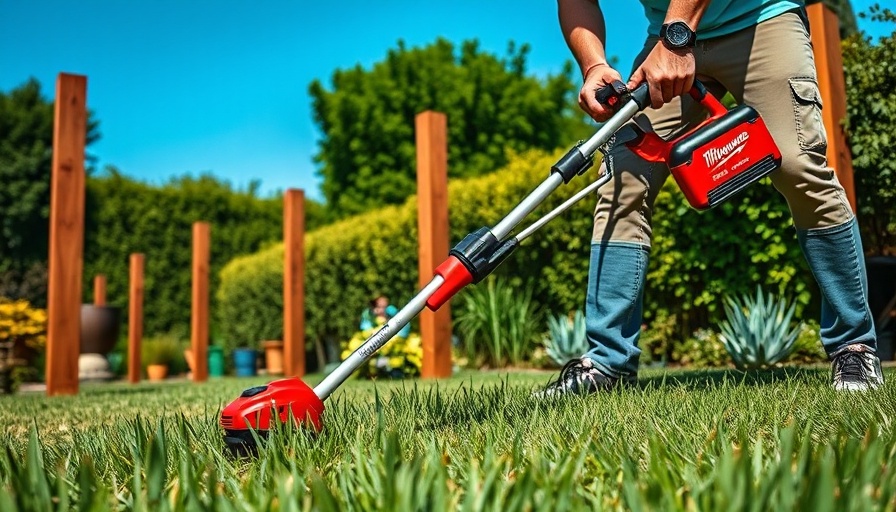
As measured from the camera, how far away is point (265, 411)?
1.63 metres

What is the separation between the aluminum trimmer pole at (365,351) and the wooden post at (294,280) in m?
6.61

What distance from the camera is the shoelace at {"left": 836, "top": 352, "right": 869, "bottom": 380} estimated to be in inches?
89.1

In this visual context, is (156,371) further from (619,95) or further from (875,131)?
(619,95)

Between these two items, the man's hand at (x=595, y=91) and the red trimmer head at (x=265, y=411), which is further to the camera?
the man's hand at (x=595, y=91)

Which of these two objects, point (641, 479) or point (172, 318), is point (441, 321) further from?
point (172, 318)

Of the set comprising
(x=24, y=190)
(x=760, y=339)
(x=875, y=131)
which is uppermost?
(x=24, y=190)

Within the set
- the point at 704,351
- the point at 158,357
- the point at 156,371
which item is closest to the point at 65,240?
the point at 704,351

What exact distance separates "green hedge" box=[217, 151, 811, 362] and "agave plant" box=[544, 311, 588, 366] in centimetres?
67

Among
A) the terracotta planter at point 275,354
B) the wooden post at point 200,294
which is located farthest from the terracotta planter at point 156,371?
the wooden post at point 200,294

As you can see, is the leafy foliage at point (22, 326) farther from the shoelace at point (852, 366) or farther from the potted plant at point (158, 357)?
the shoelace at point (852, 366)

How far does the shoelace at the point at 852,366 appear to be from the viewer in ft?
7.43

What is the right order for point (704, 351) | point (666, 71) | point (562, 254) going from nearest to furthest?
point (666, 71)
point (704, 351)
point (562, 254)

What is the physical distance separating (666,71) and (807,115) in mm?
514

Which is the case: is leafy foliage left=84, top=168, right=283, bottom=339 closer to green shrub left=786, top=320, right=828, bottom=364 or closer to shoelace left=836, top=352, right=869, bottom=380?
green shrub left=786, top=320, right=828, bottom=364
